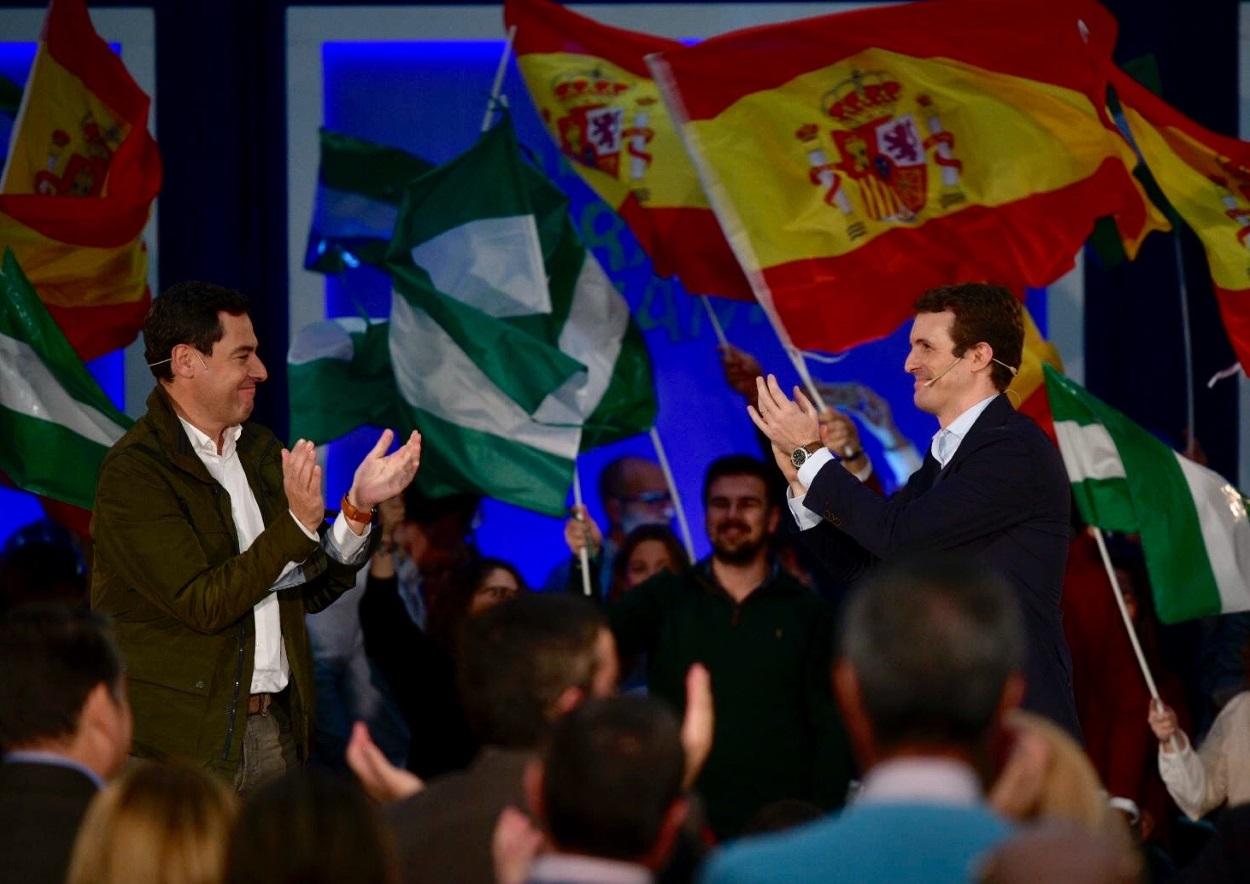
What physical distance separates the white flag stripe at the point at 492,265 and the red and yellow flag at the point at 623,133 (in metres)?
0.40

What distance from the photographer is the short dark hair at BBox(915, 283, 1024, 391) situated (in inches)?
193

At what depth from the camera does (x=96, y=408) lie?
6.36 metres

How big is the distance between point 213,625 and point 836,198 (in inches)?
114

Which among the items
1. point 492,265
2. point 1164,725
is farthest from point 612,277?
point 1164,725

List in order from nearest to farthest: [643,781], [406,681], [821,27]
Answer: [643,781]
[406,681]
[821,27]

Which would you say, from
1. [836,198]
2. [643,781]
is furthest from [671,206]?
[643,781]

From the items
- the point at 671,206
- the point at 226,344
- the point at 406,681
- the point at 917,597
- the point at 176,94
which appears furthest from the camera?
the point at 176,94

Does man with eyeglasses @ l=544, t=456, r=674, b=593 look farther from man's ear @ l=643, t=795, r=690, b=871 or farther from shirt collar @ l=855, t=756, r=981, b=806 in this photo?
shirt collar @ l=855, t=756, r=981, b=806

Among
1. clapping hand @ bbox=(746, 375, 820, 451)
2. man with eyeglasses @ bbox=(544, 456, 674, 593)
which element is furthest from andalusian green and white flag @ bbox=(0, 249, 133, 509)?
clapping hand @ bbox=(746, 375, 820, 451)

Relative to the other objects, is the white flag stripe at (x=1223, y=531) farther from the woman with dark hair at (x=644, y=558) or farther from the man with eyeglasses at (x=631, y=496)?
the man with eyeglasses at (x=631, y=496)

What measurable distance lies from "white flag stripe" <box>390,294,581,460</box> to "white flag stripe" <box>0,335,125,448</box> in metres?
1.12

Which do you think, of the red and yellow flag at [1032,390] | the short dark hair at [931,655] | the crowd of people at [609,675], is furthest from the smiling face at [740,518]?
the short dark hair at [931,655]

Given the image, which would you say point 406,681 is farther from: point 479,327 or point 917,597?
point 917,597

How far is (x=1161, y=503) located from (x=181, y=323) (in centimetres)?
325
